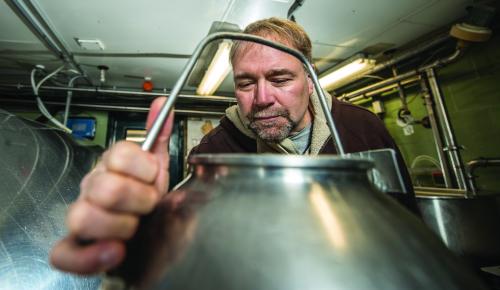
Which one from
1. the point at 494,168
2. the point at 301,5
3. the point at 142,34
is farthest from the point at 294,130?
the point at 494,168

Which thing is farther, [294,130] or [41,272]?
Result: [294,130]

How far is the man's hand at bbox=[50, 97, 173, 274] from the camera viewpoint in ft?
0.68

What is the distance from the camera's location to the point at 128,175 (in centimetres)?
23

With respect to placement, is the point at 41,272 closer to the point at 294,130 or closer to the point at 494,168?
the point at 294,130

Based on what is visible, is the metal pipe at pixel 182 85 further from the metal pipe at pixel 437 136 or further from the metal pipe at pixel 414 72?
the metal pipe at pixel 437 136

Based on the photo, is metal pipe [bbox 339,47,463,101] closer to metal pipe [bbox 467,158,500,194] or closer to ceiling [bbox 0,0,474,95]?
ceiling [bbox 0,0,474,95]

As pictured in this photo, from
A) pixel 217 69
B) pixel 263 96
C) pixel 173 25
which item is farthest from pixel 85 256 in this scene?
pixel 217 69

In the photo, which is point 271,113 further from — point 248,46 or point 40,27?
point 40,27

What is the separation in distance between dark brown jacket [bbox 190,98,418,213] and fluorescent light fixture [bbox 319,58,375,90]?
3.74ft

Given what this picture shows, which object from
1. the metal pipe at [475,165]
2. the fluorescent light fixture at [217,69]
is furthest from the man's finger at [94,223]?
the metal pipe at [475,165]

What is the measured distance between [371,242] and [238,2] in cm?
157

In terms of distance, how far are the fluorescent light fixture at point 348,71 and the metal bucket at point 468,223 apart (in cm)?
136

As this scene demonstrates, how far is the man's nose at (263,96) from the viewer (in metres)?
0.99

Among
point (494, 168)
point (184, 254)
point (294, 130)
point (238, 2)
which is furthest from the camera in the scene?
point (494, 168)
